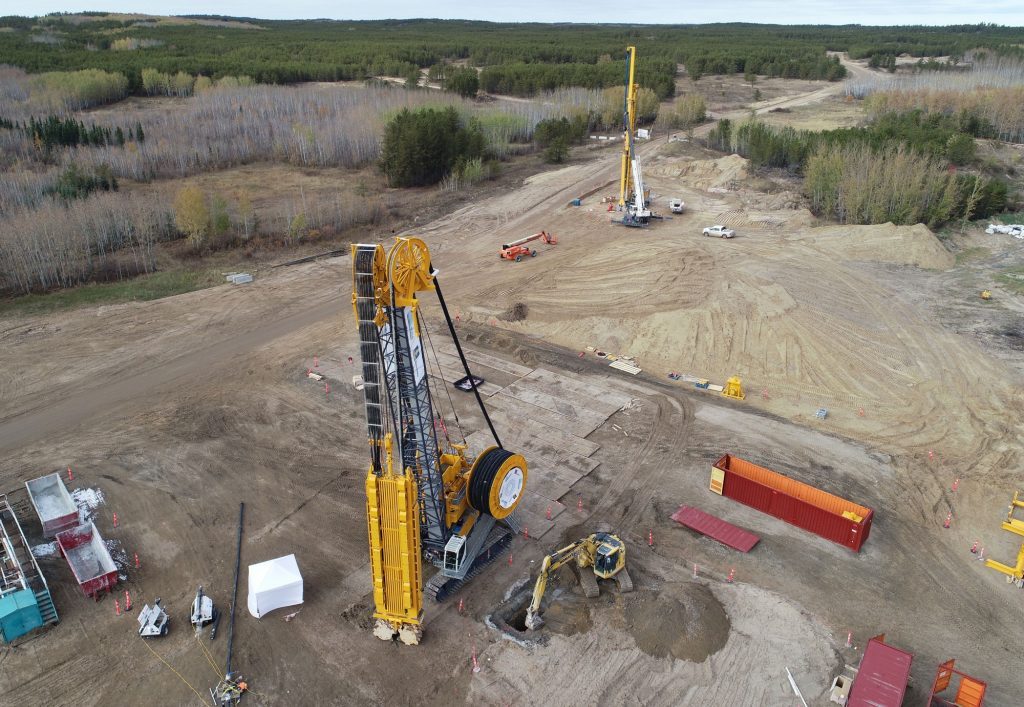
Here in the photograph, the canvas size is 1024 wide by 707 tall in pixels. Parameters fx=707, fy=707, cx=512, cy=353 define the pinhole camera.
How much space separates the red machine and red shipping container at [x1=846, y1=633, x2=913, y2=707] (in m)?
33.2

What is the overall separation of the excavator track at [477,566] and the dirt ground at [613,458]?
0.38 meters

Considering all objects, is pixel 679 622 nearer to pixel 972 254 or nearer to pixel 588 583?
pixel 588 583

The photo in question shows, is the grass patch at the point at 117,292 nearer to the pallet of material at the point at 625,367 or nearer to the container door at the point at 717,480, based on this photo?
the pallet of material at the point at 625,367

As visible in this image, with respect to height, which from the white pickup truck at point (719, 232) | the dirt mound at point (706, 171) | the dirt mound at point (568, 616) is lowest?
the dirt mound at point (568, 616)

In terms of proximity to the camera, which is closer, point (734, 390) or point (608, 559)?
point (608, 559)

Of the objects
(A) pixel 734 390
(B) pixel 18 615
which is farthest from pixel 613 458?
(B) pixel 18 615

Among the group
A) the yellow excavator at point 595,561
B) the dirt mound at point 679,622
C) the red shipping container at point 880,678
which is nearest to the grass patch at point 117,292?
the yellow excavator at point 595,561

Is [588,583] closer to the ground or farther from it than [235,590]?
farther from it

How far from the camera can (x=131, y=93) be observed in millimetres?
101750

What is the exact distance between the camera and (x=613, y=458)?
2683cm

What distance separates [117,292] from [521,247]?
24.7 m

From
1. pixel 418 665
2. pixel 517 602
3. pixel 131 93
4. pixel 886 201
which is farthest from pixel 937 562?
pixel 131 93

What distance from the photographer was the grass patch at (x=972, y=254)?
44781mm

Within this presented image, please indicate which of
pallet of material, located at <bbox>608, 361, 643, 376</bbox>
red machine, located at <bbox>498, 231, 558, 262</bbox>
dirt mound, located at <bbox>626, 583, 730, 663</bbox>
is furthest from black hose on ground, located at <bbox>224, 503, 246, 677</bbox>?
red machine, located at <bbox>498, 231, 558, 262</bbox>
